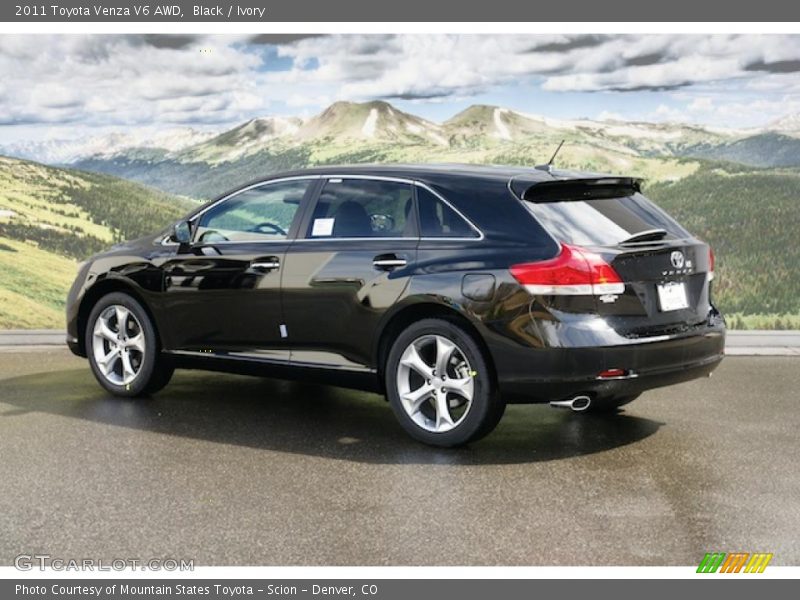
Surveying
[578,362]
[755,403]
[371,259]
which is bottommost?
[755,403]

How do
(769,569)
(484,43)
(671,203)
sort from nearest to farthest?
(769,569) < (484,43) < (671,203)

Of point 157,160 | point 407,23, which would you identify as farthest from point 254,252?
point 157,160

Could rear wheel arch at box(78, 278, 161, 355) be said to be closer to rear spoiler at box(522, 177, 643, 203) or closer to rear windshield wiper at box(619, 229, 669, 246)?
rear spoiler at box(522, 177, 643, 203)

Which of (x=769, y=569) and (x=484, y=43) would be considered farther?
(x=484, y=43)

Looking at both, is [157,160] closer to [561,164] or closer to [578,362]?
[561,164]

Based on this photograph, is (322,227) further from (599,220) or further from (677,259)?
(677,259)

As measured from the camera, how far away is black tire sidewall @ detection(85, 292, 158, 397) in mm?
8867

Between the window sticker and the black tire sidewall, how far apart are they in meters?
1.60

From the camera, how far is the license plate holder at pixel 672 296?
7094 mm

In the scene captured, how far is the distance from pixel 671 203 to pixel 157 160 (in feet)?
22.5

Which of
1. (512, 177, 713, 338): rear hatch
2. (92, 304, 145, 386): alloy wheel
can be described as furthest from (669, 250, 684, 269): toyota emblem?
(92, 304, 145, 386): alloy wheel

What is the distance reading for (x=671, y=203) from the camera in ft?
54.5

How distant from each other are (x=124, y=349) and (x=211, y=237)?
3.62ft

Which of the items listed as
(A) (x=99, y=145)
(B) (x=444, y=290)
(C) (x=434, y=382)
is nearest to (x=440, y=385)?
(C) (x=434, y=382)
